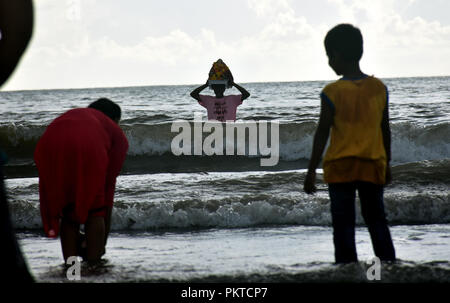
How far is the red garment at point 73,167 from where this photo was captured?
3709mm

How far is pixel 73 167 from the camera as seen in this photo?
3.72m

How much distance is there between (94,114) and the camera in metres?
3.89

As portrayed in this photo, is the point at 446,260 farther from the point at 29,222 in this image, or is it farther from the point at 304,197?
the point at 29,222
